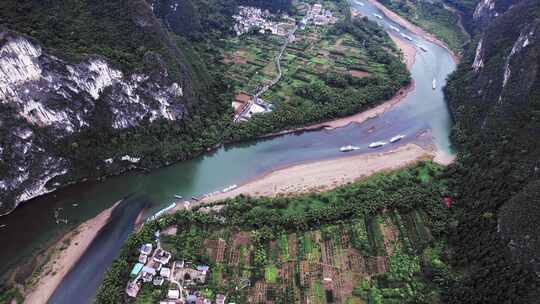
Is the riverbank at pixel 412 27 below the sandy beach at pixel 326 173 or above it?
above

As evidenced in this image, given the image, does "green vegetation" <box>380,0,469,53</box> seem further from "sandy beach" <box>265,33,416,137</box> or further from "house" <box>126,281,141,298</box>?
"house" <box>126,281,141,298</box>

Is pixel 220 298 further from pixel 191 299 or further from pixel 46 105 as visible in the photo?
pixel 46 105

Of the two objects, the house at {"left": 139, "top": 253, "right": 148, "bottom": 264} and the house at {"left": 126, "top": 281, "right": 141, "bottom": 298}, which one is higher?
the house at {"left": 139, "top": 253, "right": 148, "bottom": 264}

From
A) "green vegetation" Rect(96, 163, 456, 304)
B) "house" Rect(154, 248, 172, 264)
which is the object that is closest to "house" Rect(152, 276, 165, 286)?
"green vegetation" Rect(96, 163, 456, 304)

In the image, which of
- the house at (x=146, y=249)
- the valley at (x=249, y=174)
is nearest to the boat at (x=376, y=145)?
the valley at (x=249, y=174)

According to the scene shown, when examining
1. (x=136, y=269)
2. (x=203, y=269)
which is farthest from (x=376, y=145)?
(x=136, y=269)

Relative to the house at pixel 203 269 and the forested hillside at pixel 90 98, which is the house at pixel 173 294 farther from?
the forested hillside at pixel 90 98
